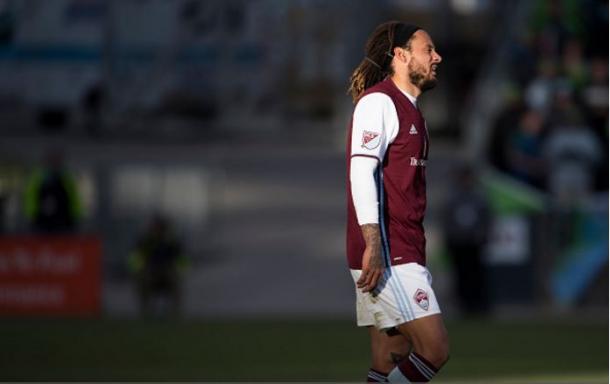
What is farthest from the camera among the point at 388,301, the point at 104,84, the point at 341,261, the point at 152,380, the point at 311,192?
the point at 311,192

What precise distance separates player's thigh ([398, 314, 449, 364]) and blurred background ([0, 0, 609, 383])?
5.94 m

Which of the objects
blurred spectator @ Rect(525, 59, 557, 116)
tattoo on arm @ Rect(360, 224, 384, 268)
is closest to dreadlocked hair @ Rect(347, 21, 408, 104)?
tattoo on arm @ Rect(360, 224, 384, 268)

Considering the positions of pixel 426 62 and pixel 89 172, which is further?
pixel 89 172

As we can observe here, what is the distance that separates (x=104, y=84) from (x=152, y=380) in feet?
39.4

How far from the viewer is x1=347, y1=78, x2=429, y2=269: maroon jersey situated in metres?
7.45

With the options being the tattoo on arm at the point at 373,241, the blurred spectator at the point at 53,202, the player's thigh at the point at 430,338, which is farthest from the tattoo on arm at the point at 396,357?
the blurred spectator at the point at 53,202

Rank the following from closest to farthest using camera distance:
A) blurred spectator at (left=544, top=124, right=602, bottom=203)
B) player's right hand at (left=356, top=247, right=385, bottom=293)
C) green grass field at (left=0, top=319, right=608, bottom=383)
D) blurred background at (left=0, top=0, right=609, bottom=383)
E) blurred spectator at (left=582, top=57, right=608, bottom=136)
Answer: player's right hand at (left=356, top=247, right=385, bottom=293)
green grass field at (left=0, top=319, right=608, bottom=383)
blurred background at (left=0, top=0, right=609, bottom=383)
blurred spectator at (left=544, top=124, right=602, bottom=203)
blurred spectator at (left=582, top=57, right=608, bottom=136)

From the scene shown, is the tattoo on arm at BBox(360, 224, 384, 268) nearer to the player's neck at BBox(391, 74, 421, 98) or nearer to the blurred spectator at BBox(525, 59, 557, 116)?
the player's neck at BBox(391, 74, 421, 98)

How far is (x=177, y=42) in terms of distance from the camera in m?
26.1

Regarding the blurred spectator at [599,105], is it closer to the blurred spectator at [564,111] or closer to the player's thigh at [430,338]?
the blurred spectator at [564,111]

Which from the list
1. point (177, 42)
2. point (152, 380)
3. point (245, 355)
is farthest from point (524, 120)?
point (152, 380)

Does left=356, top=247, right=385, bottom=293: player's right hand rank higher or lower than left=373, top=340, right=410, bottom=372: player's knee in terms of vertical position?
higher

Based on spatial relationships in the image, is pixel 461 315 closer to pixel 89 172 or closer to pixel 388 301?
pixel 89 172

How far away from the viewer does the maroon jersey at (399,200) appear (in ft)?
24.4
